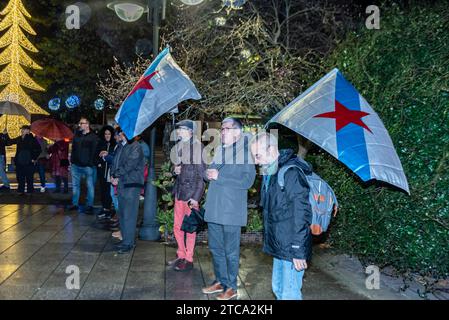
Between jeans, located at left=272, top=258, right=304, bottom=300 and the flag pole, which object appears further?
the flag pole

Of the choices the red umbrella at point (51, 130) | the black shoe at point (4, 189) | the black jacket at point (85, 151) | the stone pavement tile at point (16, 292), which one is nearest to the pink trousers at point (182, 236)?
the stone pavement tile at point (16, 292)

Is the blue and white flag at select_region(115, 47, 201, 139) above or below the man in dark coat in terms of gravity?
above

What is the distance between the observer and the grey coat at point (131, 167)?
6941mm

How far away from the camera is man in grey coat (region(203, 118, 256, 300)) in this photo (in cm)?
507

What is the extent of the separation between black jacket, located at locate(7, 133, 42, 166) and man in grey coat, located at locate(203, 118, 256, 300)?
8659mm

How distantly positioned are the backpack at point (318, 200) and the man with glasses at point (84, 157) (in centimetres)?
637

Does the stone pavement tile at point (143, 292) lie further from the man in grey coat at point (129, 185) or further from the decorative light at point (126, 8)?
the decorative light at point (126, 8)

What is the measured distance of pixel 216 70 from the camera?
12.1 meters

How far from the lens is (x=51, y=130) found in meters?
12.0

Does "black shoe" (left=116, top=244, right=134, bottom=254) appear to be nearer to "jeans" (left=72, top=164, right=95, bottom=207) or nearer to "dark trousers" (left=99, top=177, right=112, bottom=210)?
"dark trousers" (left=99, top=177, right=112, bottom=210)

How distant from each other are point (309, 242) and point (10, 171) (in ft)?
52.3

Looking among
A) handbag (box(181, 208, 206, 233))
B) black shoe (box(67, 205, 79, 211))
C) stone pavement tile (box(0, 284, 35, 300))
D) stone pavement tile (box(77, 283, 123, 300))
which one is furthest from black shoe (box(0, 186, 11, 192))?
handbag (box(181, 208, 206, 233))

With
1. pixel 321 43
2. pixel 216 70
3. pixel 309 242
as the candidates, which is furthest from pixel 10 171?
pixel 309 242
